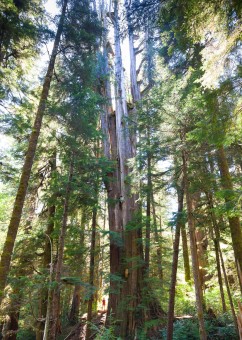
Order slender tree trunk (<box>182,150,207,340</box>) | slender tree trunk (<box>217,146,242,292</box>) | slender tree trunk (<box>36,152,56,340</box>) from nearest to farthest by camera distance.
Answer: slender tree trunk (<box>182,150,207,340</box>) < slender tree trunk (<box>217,146,242,292</box>) < slender tree trunk (<box>36,152,56,340</box>)

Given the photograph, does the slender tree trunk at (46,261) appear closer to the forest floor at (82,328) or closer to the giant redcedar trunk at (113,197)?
the giant redcedar trunk at (113,197)

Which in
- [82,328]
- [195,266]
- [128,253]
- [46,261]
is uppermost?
[128,253]

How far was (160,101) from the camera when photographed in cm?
772

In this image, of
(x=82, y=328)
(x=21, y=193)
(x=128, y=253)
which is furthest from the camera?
(x=82, y=328)

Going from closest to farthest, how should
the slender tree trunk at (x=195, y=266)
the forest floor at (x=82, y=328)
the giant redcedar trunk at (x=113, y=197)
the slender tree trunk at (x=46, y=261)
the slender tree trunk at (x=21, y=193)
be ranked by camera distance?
the slender tree trunk at (x=21, y=193) < the slender tree trunk at (x=195, y=266) < the slender tree trunk at (x=46, y=261) < the giant redcedar trunk at (x=113, y=197) < the forest floor at (x=82, y=328)

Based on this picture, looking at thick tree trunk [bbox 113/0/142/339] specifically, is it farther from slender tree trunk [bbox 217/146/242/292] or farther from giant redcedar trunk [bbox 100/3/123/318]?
slender tree trunk [bbox 217/146/242/292]

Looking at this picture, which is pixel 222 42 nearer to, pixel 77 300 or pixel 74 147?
pixel 74 147

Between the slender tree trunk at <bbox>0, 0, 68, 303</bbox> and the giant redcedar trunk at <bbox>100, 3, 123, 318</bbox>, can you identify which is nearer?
the slender tree trunk at <bbox>0, 0, 68, 303</bbox>

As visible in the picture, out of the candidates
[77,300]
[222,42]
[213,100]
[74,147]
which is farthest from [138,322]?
[222,42]

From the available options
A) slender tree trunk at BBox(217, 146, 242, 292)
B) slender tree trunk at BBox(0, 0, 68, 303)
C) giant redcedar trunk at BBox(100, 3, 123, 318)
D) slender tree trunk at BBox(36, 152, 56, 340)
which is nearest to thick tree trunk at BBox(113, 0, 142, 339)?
giant redcedar trunk at BBox(100, 3, 123, 318)

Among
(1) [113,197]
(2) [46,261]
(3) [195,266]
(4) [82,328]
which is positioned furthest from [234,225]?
(4) [82,328]

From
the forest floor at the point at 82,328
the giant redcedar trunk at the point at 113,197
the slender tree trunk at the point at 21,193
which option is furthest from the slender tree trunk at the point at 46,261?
the forest floor at the point at 82,328

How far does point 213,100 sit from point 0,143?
6.95 m

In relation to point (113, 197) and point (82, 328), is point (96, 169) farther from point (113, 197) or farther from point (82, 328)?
point (82, 328)
